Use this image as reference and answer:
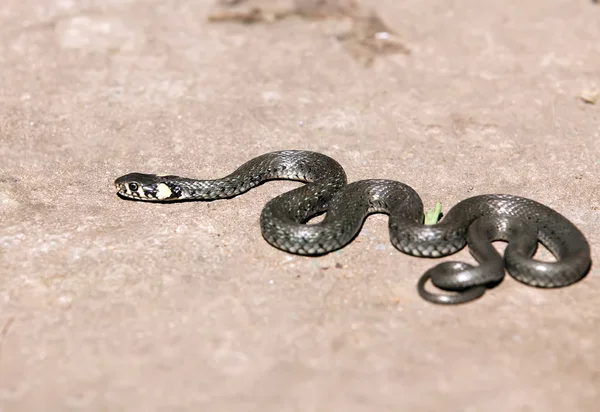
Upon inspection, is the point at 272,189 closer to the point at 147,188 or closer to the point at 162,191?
the point at 162,191

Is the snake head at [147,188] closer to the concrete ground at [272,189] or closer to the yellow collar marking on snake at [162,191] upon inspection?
the yellow collar marking on snake at [162,191]

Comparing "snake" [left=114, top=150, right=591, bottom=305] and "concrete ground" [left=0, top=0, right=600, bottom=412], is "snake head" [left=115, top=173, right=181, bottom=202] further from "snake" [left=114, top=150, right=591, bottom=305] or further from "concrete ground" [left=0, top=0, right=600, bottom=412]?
"concrete ground" [left=0, top=0, right=600, bottom=412]

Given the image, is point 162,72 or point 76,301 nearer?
point 76,301

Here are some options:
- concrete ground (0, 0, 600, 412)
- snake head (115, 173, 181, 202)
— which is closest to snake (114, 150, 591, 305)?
snake head (115, 173, 181, 202)

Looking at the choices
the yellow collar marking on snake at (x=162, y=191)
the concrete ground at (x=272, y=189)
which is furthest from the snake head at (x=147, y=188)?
the concrete ground at (x=272, y=189)

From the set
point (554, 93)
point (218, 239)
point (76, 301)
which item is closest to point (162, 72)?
point (218, 239)

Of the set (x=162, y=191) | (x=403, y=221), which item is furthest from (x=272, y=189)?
(x=403, y=221)

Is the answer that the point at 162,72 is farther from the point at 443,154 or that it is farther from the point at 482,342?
the point at 482,342
